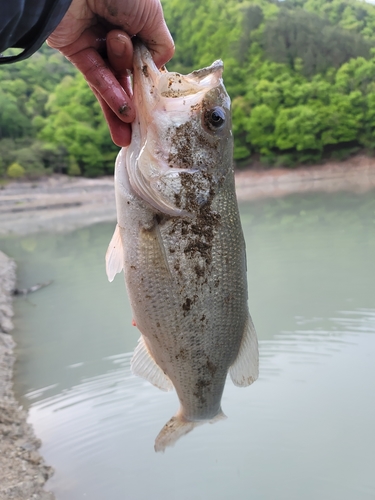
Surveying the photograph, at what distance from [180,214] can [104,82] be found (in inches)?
25.7

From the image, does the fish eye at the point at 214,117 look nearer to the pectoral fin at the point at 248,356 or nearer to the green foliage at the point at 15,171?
the pectoral fin at the point at 248,356

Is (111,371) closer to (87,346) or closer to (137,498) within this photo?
(87,346)

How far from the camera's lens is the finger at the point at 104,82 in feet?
6.68

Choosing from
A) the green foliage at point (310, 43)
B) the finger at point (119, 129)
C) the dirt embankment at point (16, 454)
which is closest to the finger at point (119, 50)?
the finger at point (119, 129)

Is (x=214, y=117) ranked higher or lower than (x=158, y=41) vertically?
lower

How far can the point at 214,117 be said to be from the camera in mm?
2037

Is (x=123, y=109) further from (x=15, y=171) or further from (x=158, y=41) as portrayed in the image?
(x=15, y=171)

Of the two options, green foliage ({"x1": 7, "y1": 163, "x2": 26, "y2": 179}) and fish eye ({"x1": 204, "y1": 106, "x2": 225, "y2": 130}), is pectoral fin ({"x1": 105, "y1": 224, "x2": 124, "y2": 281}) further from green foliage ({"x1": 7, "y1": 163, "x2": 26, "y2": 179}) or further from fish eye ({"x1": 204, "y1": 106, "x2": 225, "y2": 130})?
green foliage ({"x1": 7, "y1": 163, "x2": 26, "y2": 179})

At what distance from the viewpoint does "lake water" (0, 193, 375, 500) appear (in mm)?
4324

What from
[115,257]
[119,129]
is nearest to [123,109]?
[119,129]

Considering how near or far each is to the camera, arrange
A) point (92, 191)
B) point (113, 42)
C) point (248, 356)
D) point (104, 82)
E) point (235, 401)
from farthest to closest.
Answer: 1. point (92, 191)
2. point (235, 401)
3. point (248, 356)
4. point (104, 82)
5. point (113, 42)

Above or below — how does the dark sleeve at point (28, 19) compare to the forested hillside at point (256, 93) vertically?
above

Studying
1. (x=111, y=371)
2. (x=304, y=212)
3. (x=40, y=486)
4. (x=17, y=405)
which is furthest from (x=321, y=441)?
(x=304, y=212)

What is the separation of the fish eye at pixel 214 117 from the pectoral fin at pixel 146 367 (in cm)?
103
